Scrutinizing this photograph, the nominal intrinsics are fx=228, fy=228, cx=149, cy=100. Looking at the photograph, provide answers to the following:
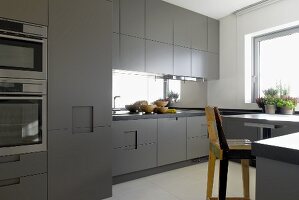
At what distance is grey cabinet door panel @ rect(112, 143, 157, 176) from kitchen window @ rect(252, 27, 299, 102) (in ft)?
6.50

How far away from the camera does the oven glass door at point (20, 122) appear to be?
64.4 inches

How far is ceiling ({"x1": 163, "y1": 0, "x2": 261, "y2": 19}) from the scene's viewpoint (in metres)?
3.24

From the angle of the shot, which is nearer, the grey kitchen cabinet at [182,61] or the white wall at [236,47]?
the white wall at [236,47]

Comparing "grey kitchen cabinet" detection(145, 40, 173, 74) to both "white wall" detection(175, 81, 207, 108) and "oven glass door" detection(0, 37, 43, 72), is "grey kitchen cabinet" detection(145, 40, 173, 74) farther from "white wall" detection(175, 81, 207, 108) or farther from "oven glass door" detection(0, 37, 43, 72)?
"oven glass door" detection(0, 37, 43, 72)

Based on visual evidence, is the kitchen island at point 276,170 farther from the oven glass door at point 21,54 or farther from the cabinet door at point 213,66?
the cabinet door at point 213,66

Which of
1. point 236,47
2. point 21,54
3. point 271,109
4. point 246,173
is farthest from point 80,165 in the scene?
point 236,47

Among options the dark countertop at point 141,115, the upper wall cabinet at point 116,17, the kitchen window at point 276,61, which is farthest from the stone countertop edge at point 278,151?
the kitchen window at point 276,61

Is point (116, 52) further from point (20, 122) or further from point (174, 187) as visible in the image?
point (174, 187)

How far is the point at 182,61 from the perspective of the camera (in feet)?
11.3

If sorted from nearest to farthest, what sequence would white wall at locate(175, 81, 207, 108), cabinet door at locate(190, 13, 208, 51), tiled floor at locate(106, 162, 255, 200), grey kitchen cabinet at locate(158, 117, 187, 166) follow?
tiled floor at locate(106, 162, 255, 200) → grey kitchen cabinet at locate(158, 117, 187, 166) → cabinet door at locate(190, 13, 208, 51) → white wall at locate(175, 81, 207, 108)

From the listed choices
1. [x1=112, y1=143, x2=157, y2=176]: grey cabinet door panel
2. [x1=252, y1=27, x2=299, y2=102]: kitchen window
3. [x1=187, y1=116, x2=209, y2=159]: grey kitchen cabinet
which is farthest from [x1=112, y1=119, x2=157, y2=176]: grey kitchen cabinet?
[x1=252, y1=27, x2=299, y2=102]: kitchen window

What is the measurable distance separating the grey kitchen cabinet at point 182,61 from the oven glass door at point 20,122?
2.09m

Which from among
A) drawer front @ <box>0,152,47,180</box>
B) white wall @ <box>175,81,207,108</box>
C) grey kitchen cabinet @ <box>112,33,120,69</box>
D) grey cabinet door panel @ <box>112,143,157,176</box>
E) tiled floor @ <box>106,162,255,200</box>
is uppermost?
grey kitchen cabinet @ <box>112,33,120,69</box>

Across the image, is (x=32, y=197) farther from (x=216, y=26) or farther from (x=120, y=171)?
(x=216, y=26)
